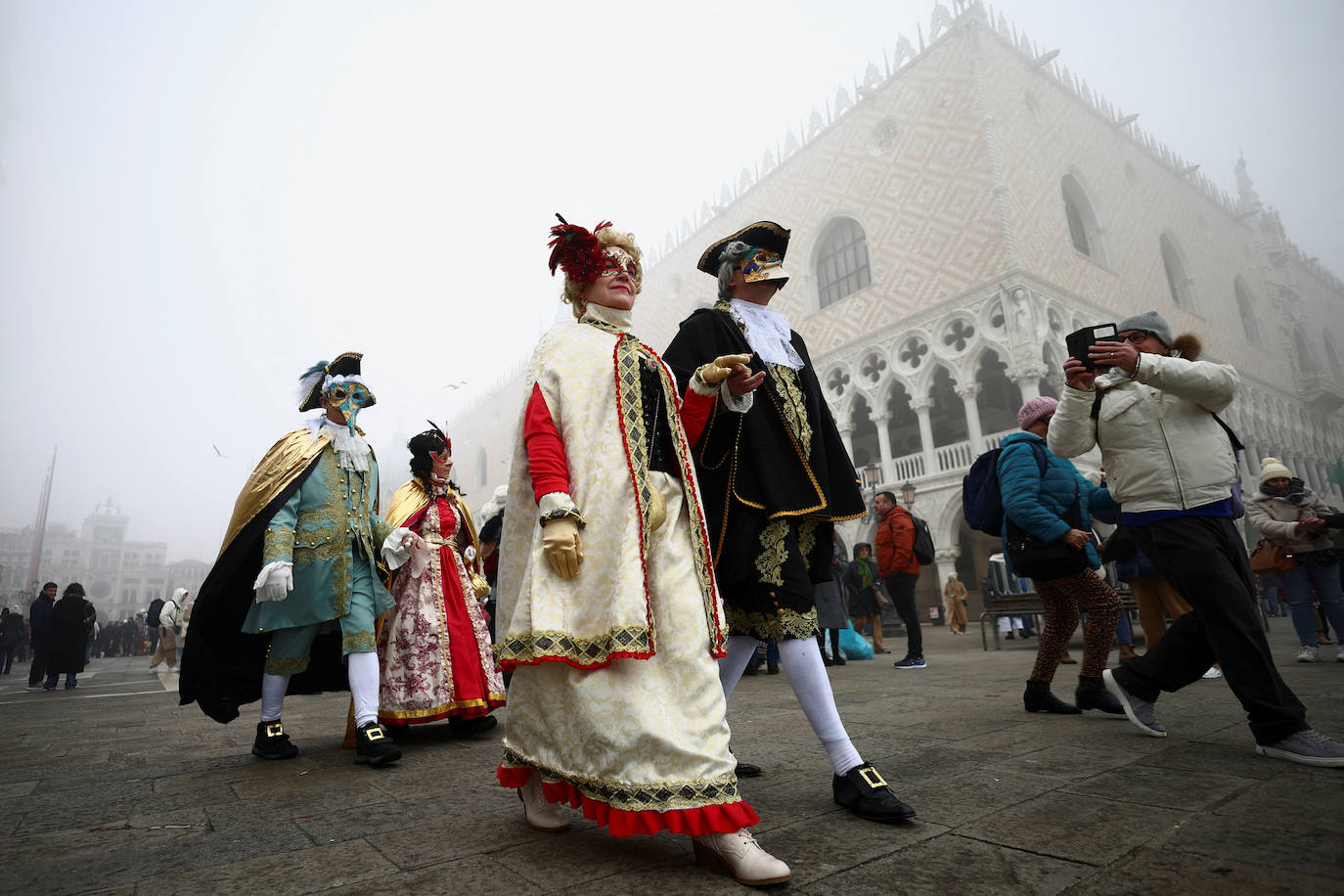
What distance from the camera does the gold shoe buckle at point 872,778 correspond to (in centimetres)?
191

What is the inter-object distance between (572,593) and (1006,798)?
1366mm

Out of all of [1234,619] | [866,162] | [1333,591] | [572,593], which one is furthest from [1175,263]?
[572,593]

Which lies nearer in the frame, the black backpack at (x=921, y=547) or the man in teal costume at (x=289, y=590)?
the man in teal costume at (x=289, y=590)

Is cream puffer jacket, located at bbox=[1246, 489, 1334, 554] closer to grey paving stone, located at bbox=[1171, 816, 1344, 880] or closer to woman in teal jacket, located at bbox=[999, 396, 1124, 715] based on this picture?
woman in teal jacket, located at bbox=[999, 396, 1124, 715]

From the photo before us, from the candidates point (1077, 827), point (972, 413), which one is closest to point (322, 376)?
point (1077, 827)

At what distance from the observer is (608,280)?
2.28m

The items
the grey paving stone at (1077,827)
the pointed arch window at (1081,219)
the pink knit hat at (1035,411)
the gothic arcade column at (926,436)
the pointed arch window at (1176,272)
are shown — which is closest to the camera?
the grey paving stone at (1077,827)

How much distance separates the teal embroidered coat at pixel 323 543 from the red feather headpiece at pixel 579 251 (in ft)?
6.97

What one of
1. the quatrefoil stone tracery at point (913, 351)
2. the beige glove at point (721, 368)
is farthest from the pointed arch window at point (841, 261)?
the beige glove at point (721, 368)

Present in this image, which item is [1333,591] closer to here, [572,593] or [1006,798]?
[1006,798]

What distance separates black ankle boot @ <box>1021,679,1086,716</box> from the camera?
138 inches

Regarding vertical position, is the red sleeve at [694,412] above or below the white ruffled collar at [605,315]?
below

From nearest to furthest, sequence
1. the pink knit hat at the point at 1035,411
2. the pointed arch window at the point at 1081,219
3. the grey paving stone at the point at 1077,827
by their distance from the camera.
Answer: the grey paving stone at the point at 1077,827
the pink knit hat at the point at 1035,411
the pointed arch window at the point at 1081,219

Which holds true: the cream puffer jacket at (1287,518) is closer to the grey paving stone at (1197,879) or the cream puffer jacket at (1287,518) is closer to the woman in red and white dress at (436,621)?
the grey paving stone at (1197,879)
